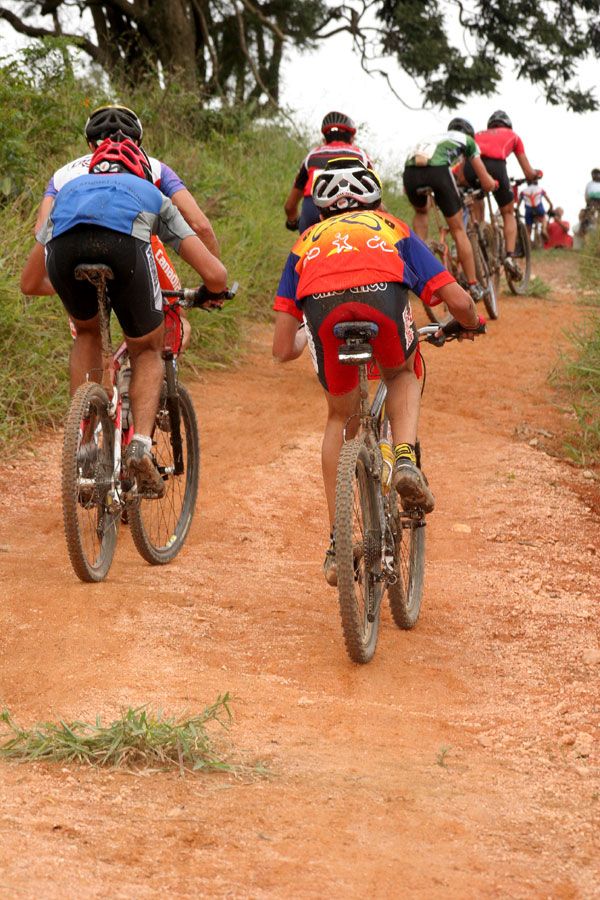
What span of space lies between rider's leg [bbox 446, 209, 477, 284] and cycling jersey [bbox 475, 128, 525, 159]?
1776 millimetres

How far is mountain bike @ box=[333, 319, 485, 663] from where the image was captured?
4145 mm

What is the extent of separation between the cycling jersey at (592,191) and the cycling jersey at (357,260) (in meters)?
18.7

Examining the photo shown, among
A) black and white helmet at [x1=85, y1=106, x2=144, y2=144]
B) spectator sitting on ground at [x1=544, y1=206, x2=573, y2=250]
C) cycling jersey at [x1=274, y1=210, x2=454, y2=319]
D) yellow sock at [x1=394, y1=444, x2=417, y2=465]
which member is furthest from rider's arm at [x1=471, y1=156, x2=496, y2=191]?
spectator sitting on ground at [x1=544, y1=206, x2=573, y2=250]

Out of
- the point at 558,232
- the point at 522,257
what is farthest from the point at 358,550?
the point at 558,232

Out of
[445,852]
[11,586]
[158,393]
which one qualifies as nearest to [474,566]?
[158,393]

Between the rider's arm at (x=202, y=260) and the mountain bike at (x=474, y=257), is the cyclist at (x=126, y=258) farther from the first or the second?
the mountain bike at (x=474, y=257)

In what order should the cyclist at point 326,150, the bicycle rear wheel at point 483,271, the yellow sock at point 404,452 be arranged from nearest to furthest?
the yellow sock at point 404,452 < the cyclist at point 326,150 < the bicycle rear wheel at point 483,271

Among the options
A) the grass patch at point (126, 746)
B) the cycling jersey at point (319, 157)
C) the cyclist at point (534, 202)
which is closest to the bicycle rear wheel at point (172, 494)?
the grass patch at point (126, 746)

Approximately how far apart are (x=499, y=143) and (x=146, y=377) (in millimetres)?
8253

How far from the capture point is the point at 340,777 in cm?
339

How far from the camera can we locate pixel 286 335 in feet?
15.7

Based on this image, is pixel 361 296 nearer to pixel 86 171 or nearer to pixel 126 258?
pixel 126 258

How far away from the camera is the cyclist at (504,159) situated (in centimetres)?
1248

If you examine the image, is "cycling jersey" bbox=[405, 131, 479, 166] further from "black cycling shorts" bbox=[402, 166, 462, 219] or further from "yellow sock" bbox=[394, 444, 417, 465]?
"yellow sock" bbox=[394, 444, 417, 465]
